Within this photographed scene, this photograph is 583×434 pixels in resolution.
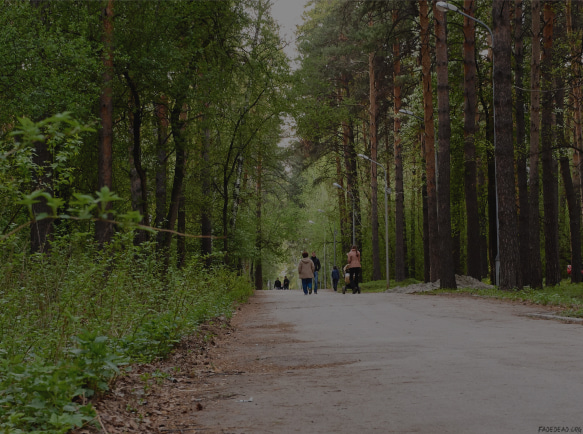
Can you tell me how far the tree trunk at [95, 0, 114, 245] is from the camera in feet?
65.5

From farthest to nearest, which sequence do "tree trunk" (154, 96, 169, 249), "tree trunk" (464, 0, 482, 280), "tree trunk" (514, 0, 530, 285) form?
"tree trunk" (464, 0, 482, 280) < "tree trunk" (514, 0, 530, 285) < "tree trunk" (154, 96, 169, 249)

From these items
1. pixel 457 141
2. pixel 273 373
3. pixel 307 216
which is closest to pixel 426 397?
pixel 273 373

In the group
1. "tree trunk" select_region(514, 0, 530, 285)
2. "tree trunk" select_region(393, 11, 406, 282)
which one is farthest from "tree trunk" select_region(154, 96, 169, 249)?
"tree trunk" select_region(393, 11, 406, 282)

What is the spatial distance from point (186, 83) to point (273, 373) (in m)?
15.7

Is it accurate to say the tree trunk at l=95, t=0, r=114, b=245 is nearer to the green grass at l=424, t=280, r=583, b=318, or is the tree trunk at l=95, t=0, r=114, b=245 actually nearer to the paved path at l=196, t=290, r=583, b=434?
the paved path at l=196, t=290, r=583, b=434

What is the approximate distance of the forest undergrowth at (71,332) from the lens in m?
4.64

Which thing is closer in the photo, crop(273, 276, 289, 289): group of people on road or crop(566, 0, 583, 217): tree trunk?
crop(566, 0, 583, 217): tree trunk

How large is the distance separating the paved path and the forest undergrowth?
969mm

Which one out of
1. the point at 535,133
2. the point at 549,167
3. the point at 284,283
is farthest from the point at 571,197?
the point at 284,283

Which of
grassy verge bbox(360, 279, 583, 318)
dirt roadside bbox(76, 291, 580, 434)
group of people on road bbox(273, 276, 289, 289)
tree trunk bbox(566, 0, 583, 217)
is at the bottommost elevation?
group of people on road bbox(273, 276, 289, 289)

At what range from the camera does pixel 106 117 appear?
20531 millimetres

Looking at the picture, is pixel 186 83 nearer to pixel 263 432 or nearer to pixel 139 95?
pixel 139 95

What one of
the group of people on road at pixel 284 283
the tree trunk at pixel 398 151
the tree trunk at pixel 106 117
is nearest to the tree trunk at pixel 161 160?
the tree trunk at pixel 106 117

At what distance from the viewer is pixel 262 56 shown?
26891 millimetres
